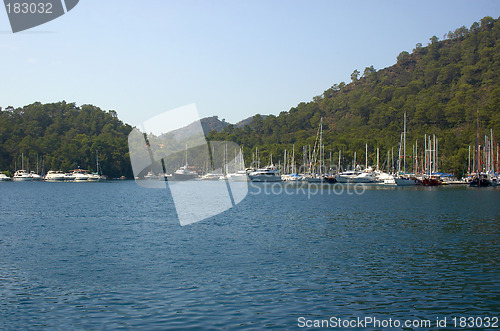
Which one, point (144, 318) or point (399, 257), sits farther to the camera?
point (399, 257)

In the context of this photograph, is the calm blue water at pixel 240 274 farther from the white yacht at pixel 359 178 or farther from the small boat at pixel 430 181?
the white yacht at pixel 359 178

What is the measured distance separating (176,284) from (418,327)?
1034 centimetres

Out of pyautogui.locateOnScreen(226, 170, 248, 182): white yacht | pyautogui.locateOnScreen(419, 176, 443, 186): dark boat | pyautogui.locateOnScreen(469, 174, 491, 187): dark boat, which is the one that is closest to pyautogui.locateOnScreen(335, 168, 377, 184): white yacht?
pyautogui.locateOnScreen(419, 176, 443, 186): dark boat

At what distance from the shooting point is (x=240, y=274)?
81.0 feet

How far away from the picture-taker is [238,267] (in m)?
26.4

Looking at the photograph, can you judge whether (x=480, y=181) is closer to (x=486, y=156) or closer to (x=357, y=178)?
(x=486, y=156)

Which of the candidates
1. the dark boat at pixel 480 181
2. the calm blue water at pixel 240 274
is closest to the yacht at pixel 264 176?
the dark boat at pixel 480 181

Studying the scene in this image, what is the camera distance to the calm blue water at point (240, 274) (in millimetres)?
18672

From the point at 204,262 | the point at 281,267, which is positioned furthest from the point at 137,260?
the point at 281,267

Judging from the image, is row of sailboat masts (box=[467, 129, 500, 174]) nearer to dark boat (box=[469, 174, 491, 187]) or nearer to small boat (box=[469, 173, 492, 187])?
small boat (box=[469, 173, 492, 187])

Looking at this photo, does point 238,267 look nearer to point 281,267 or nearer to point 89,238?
point 281,267

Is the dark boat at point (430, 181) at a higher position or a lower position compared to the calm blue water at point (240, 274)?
higher

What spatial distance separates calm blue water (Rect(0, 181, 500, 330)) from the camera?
1867cm

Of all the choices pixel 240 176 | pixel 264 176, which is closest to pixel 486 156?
pixel 264 176
